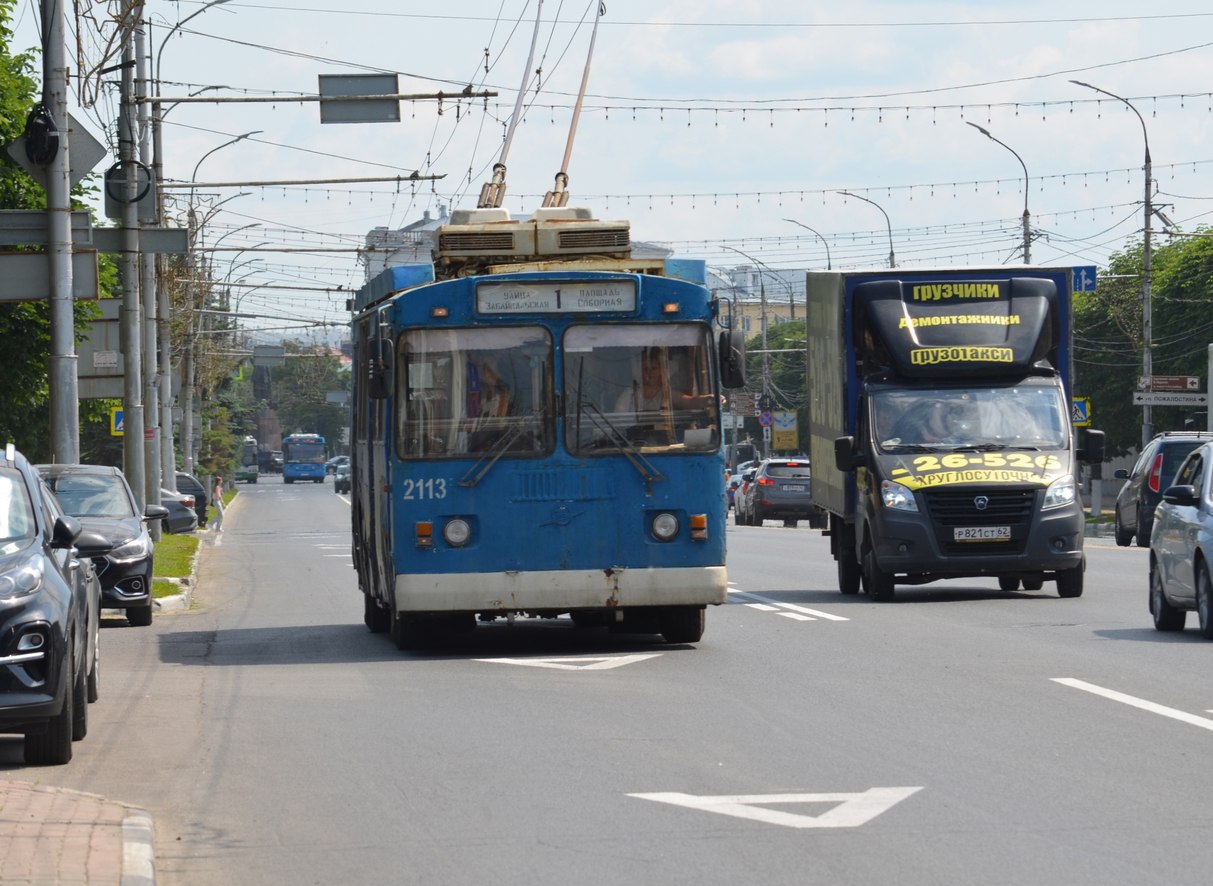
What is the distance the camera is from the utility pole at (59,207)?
21.5 m

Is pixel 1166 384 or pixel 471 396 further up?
pixel 1166 384

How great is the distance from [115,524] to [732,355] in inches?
342

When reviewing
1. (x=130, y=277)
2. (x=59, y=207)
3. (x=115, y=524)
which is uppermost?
(x=59, y=207)

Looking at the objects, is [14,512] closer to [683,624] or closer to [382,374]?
[382,374]

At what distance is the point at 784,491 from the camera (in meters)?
52.2

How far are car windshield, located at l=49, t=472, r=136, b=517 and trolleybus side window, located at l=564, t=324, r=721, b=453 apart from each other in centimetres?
777

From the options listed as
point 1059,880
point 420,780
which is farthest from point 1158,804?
point 420,780

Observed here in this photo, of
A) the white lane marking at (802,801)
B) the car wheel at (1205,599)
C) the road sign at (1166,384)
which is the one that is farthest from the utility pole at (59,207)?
the road sign at (1166,384)

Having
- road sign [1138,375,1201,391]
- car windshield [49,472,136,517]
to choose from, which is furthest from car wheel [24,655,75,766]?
road sign [1138,375,1201,391]

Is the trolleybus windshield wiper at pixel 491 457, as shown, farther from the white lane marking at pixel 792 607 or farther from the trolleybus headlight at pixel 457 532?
the white lane marking at pixel 792 607

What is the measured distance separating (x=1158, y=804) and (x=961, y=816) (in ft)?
2.83

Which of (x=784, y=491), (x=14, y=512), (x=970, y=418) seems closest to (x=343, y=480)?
(x=784, y=491)

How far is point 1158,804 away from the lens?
8516 millimetres

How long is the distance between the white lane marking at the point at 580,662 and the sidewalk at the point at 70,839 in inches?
236
